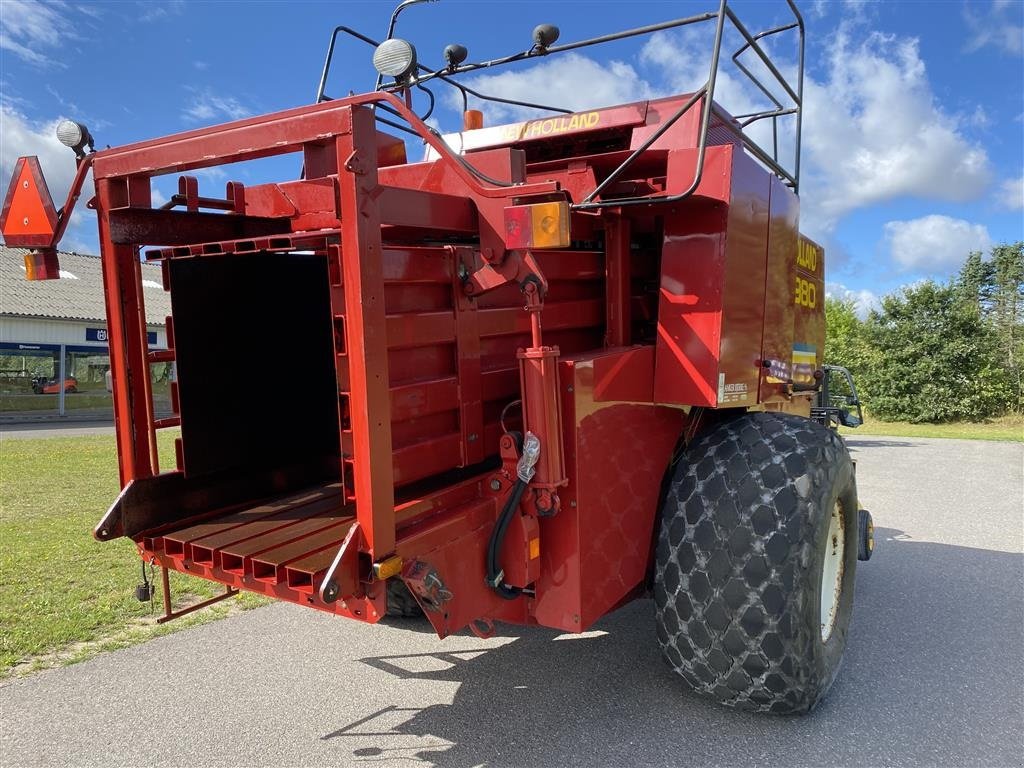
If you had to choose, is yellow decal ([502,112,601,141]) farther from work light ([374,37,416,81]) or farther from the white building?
the white building

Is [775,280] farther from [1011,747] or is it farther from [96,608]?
[96,608]

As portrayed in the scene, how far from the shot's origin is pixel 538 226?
7.93 feet

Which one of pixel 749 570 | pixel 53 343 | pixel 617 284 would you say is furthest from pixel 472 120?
pixel 53 343

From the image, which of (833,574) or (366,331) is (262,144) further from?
(833,574)

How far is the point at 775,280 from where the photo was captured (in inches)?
146

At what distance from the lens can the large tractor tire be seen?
2.90m

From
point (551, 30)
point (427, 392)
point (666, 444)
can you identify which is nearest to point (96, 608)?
point (427, 392)

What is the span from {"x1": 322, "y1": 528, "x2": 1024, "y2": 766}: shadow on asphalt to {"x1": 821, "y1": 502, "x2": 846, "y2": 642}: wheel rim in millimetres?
305

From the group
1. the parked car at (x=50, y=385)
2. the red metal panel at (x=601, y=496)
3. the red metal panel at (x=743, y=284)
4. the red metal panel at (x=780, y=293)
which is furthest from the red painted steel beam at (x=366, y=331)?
the parked car at (x=50, y=385)

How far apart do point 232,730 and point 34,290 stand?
2592cm

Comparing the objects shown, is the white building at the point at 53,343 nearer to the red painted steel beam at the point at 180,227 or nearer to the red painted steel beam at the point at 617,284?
the red painted steel beam at the point at 180,227

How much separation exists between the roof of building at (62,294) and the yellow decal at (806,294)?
2058cm

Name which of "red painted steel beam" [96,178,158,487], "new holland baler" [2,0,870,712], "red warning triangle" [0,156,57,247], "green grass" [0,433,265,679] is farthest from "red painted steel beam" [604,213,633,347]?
"green grass" [0,433,265,679]

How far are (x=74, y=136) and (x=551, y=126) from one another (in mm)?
2231
